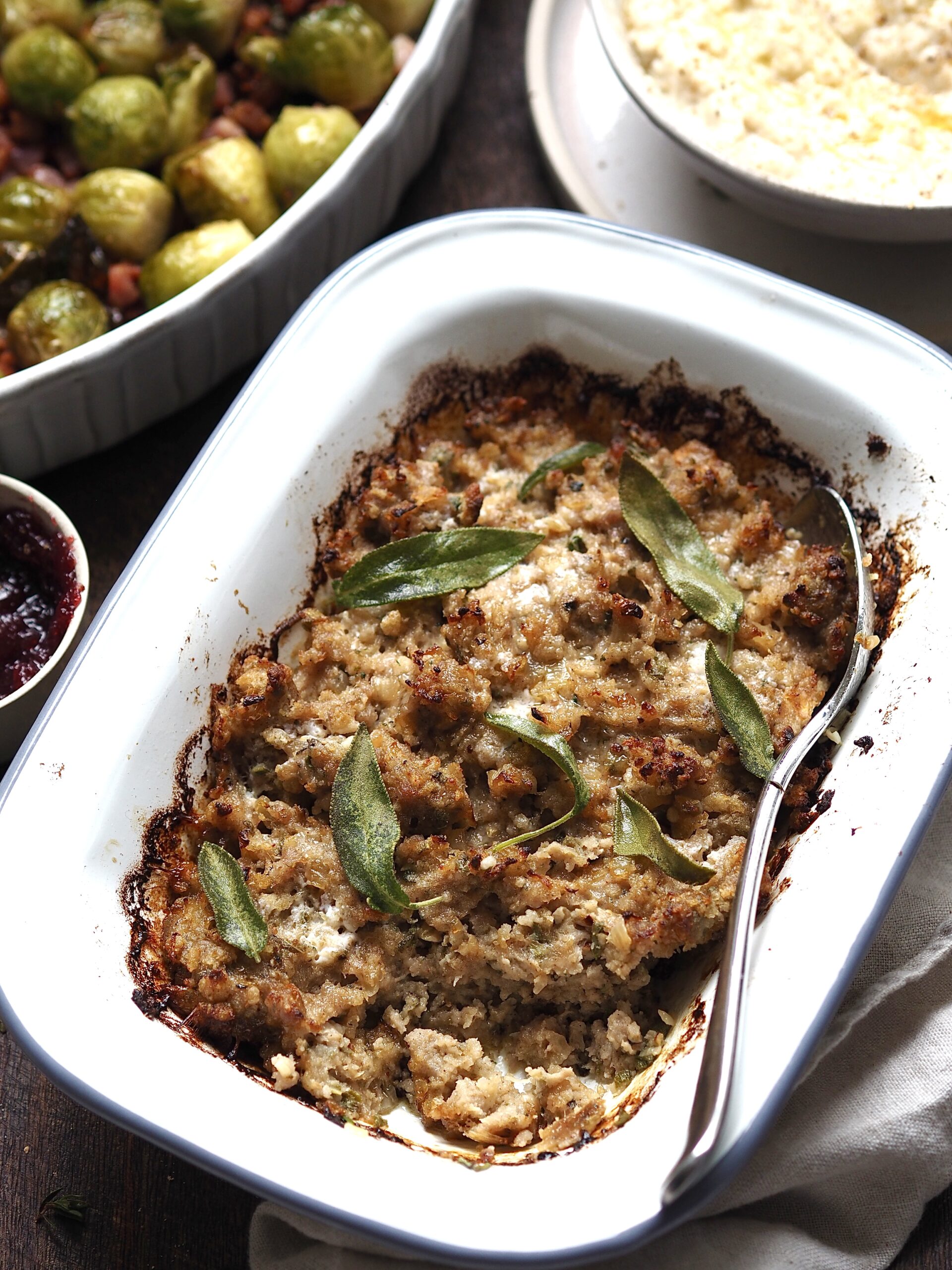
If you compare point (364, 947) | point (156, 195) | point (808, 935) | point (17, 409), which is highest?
point (156, 195)

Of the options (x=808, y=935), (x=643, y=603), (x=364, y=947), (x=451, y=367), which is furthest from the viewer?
(x=451, y=367)

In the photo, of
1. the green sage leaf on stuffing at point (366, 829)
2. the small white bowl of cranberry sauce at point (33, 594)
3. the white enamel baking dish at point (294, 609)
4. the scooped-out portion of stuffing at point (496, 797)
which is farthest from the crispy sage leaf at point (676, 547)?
the small white bowl of cranberry sauce at point (33, 594)

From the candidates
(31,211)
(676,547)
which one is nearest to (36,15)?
(31,211)

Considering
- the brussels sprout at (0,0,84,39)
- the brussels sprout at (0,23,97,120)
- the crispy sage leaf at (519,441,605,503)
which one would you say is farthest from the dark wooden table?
the brussels sprout at (0,0,84,39)

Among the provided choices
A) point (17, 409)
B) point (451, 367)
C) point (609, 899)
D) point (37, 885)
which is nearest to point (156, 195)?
point (17, 409)

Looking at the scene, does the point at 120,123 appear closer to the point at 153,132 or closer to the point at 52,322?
the point at 153,132

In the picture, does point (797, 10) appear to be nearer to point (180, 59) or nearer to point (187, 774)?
point (180, 59)

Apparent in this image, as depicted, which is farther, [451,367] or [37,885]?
[451,367]
